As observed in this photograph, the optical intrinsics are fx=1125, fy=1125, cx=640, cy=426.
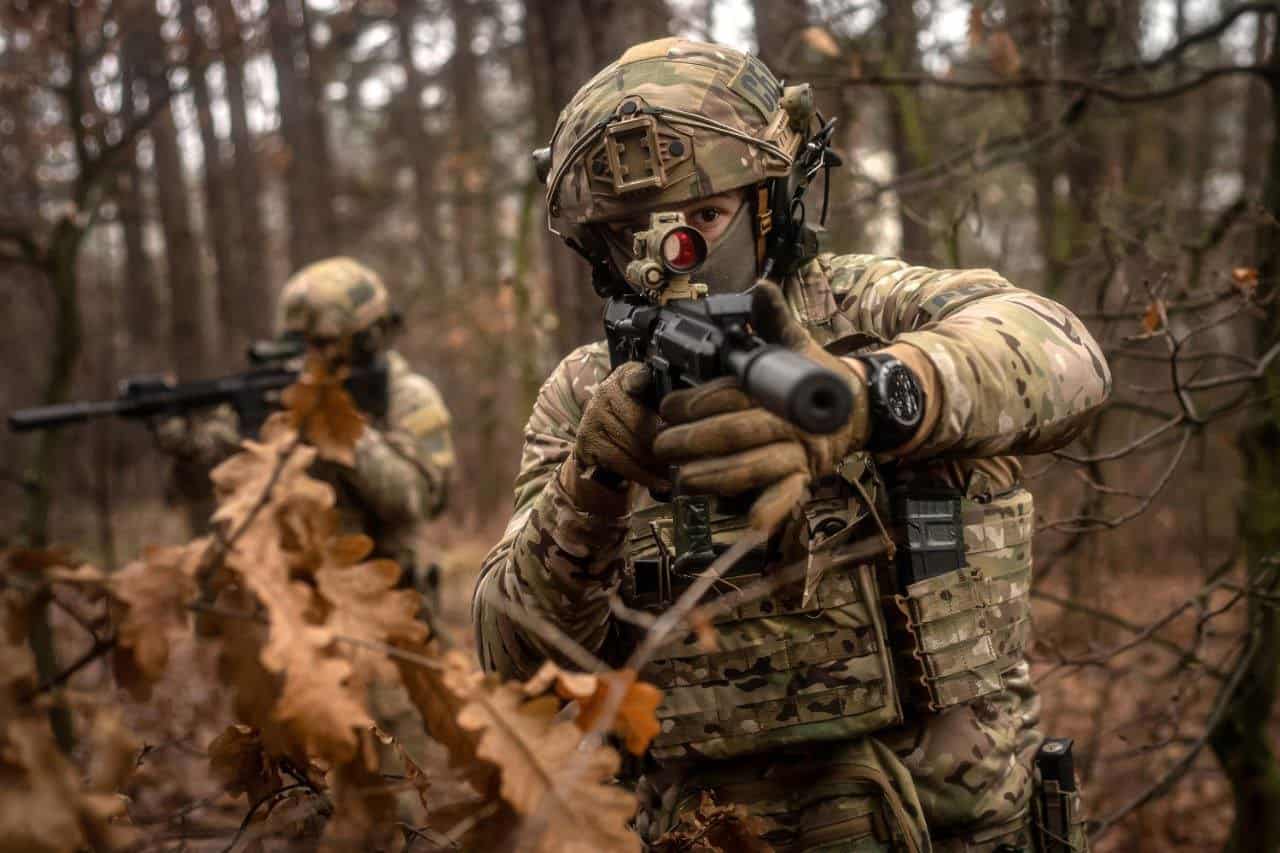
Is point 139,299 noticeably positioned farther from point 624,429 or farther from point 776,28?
point 624,429

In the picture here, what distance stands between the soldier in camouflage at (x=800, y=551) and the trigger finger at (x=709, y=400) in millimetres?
251

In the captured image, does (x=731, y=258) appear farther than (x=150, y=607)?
Yes

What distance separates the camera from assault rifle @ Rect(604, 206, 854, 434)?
1.38 meters

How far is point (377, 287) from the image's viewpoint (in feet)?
21.8

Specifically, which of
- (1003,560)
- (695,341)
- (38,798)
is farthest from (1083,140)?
(38,798)

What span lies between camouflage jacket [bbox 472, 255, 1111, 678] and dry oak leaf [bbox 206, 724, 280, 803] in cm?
43

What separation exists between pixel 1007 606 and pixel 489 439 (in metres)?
11.4

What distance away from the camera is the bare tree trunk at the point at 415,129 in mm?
16406

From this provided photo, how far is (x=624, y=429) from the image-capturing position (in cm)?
193

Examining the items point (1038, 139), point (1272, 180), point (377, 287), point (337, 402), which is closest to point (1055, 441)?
point (337, 402)

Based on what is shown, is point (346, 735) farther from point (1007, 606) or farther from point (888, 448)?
point (1007, 606)

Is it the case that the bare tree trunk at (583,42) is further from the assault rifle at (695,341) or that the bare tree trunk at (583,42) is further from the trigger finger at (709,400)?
the trigger finger at (709,400)

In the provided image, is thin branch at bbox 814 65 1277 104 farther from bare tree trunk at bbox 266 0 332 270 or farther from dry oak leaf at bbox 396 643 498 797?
bare tree trunk at bbox 266 0 332 270

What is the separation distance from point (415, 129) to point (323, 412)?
16518mm
